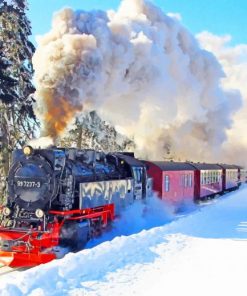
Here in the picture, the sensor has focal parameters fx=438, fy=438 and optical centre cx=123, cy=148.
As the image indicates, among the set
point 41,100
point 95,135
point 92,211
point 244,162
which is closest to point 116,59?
point 41,100

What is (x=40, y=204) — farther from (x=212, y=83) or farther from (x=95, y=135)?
(x=95, y=135)

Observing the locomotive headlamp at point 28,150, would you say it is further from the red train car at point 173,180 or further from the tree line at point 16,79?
the tree line at point 16,79

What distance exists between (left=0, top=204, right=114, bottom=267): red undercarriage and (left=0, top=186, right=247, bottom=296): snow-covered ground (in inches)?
31.2

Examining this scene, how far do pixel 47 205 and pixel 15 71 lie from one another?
12153mm

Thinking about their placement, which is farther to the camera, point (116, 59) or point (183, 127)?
point (183, 127)

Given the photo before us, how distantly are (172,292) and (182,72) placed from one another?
55.5ft

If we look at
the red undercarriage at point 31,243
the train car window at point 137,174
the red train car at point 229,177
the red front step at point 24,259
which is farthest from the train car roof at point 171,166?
the red front step at point 24,259

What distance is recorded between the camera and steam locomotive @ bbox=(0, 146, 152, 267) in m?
9.35

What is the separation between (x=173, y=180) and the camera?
18.9 metres

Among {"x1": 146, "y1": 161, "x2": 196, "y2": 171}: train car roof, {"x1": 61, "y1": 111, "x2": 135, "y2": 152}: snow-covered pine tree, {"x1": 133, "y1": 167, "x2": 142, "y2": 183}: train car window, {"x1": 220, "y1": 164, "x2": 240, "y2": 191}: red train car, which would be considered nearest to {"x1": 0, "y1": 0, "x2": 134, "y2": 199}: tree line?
{"x1": 146, "y1": 161, "x2": 196, "y2": 171}: train car roof

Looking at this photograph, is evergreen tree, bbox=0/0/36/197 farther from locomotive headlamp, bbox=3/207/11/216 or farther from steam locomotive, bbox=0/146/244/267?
locomotive headlamp, bbox=3/207/11/216

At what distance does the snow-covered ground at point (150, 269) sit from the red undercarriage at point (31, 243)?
0.79 metres

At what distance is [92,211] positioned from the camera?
11.0m

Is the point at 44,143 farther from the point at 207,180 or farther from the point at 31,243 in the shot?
the point at 207,180
